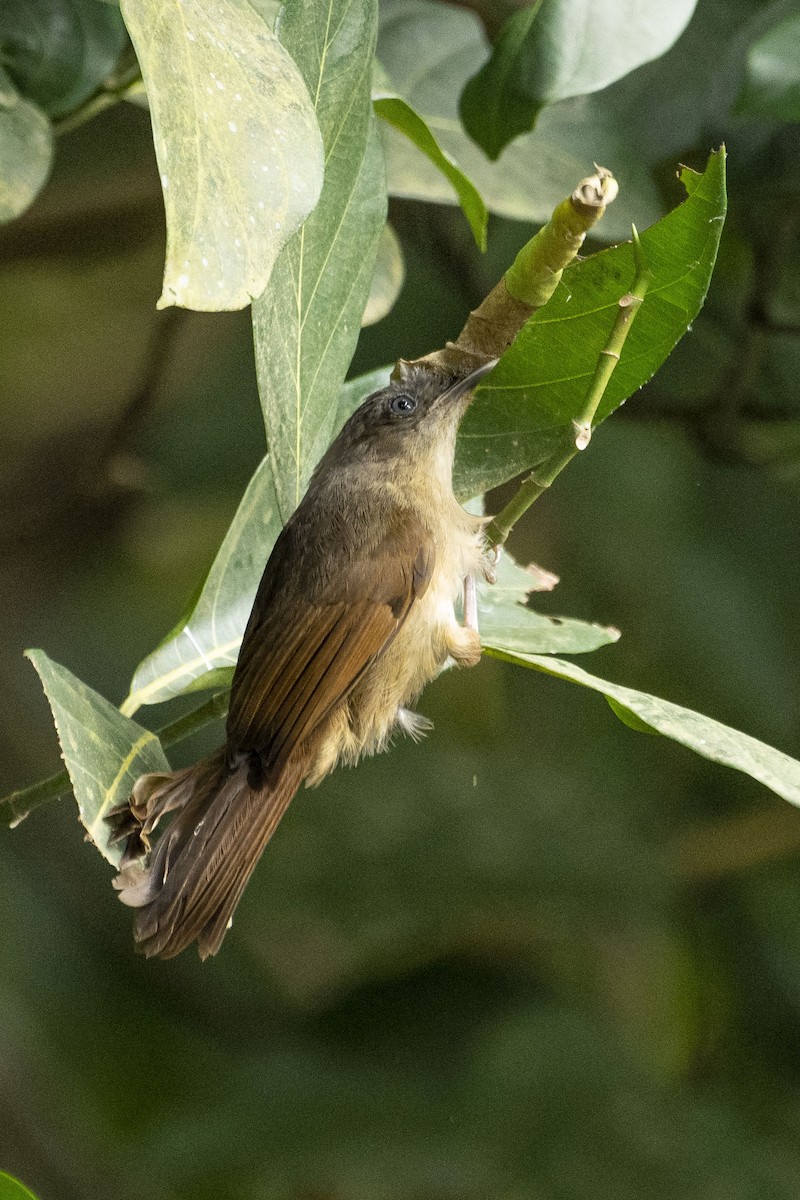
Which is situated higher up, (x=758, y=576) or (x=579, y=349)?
(x=579, y=349)

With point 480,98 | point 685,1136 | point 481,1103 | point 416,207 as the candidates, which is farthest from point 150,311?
point 685,1136

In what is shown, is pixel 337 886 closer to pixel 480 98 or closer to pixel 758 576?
pixel 758 576

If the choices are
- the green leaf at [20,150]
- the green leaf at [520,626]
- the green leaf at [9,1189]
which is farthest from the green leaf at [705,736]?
the green leaf at [20,150]

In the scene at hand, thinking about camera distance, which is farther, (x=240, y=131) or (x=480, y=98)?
(x=480, y=98)

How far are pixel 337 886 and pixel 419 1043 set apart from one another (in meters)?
0.31

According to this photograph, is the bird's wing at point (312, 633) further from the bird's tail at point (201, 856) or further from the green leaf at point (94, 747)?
the green leaf at point (94, 747)

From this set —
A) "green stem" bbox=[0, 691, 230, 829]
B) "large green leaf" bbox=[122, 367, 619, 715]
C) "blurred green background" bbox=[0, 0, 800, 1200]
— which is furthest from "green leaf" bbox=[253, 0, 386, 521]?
"blurred green background" bbox=[0, 0, 800, 1200]

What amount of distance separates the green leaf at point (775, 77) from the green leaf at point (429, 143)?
326mm

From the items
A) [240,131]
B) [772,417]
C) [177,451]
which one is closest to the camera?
[240,131]

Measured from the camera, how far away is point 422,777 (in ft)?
7.20

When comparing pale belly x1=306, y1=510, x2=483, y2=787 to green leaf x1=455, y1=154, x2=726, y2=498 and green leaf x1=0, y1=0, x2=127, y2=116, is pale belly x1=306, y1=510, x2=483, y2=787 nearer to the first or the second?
green leaf x1=455, y1=154, x2=726, y2=498

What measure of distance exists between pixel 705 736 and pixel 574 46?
0.64m

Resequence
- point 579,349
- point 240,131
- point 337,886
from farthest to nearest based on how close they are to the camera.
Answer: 1. point 337,886
2. point 579,349
3. point 240,131

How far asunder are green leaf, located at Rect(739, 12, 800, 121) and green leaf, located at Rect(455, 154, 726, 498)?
51cm
